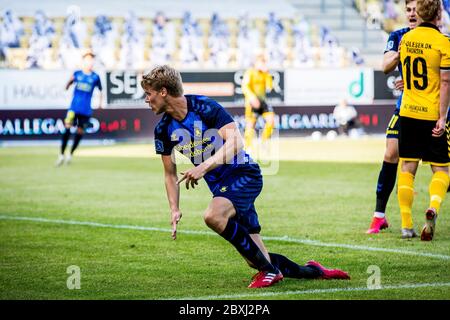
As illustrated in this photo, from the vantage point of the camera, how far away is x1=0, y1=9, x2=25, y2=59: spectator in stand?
30473 mm

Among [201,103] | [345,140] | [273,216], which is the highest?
[201,103]

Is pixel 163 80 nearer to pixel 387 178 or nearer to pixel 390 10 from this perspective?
pixel 387 178

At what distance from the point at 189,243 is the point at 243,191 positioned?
2528 millimetres

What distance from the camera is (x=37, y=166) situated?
20.1 meters

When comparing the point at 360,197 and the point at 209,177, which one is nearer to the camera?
the point at 209,177

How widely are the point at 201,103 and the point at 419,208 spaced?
570 cm

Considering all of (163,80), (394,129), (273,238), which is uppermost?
(163,80)

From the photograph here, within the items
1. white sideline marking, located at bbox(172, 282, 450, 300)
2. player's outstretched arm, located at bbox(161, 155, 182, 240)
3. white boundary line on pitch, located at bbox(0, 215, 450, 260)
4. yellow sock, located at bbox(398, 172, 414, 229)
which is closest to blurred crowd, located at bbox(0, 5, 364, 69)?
white boundary line on pitch, located at bbox(0, 215, 450, 260)

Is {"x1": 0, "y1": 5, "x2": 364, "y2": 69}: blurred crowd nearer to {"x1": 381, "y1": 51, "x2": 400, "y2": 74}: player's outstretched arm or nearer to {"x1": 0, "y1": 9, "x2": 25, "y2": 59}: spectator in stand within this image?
{"x1": 0, "y1": 9, "x2": 25, "y2": 59}: spectator in stand

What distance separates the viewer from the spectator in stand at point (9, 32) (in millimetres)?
30473

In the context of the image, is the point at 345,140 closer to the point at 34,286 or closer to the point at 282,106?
the point at 282,106

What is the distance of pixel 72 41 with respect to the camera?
31672 mm

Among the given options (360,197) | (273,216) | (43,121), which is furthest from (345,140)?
(273,216)

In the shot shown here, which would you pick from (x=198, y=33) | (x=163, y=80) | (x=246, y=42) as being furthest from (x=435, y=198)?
(x=246, y=42)
